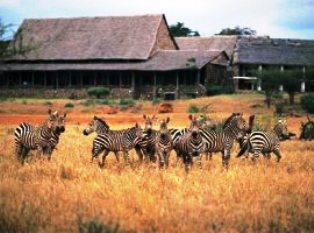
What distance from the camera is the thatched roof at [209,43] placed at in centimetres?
6500

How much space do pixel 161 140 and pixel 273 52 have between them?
4794 cm

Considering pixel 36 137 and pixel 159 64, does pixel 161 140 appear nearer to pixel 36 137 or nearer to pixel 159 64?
pixel 36 137

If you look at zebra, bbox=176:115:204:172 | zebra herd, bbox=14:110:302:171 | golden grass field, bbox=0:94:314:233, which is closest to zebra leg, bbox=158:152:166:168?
zebra herd, bbox=14:110:302:171

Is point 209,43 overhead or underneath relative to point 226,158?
overhead

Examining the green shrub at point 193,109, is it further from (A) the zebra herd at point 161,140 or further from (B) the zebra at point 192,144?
(B) the zebra at point 192,144

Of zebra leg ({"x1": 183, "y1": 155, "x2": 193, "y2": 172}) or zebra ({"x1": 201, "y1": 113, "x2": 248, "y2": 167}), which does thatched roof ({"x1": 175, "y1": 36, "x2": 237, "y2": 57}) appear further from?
zebra leg ({"x1": 183, "y1": 155, "x2": 193, "y2": 172})

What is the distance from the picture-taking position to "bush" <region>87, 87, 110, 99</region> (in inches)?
2181

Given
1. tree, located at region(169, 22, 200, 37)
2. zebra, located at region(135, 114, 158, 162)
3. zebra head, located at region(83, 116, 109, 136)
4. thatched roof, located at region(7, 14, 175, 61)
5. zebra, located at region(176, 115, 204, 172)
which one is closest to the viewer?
zebra, located at region(176, 115, 204, 172)

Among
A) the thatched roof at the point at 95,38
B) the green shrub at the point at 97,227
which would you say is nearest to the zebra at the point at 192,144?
the green shrub at the point at 97,227

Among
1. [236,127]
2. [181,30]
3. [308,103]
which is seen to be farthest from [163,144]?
[181,30]

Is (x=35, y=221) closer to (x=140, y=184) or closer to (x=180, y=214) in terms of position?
(x=180, y=214)

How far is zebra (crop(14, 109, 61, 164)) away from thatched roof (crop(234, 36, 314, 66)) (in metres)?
45.4

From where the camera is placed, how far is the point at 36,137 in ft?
52.1

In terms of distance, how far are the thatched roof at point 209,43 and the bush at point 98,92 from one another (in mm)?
13734
